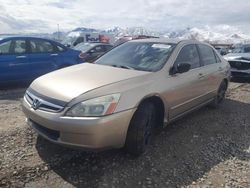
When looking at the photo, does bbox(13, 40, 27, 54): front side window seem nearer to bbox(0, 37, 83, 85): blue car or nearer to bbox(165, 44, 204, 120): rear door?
bbox(0, 37, 83, 85): blue car

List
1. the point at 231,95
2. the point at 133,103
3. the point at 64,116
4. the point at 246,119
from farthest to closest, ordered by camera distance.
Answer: the point at 231,95, the point at 246,119, the point at 133,103, the point at 64,116

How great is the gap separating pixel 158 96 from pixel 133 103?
0.60m

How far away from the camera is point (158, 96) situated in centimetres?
412

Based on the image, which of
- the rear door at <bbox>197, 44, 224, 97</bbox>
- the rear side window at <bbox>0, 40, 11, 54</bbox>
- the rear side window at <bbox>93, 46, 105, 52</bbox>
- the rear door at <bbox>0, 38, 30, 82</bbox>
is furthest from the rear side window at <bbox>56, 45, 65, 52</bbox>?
the rear side window at <bbox>93, 46, 105, 52</bbox>

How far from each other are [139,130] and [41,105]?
1.25 meters

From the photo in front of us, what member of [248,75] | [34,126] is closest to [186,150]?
[34,126]

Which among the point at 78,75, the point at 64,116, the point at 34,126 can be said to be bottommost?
the point at 34,126

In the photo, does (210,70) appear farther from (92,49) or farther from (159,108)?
(92,49)

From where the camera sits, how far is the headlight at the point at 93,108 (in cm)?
332

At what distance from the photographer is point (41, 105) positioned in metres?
3.59

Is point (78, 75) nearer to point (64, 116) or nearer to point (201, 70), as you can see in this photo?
point (64, 116)

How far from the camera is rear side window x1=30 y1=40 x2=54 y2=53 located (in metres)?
8.47

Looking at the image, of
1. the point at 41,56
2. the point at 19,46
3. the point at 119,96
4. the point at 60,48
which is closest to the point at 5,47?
the point at 19,46

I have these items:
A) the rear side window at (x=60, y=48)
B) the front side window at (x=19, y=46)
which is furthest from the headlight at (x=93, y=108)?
the rear side window at (x=60, y=48)
